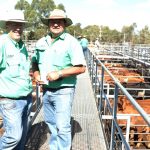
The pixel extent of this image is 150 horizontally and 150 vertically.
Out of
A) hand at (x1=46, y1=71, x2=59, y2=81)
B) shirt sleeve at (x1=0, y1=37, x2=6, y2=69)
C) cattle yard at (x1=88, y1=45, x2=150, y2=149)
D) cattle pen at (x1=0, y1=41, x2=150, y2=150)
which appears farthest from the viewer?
cattle yard at (x1=88, y1=45, x2=150, y2=149)

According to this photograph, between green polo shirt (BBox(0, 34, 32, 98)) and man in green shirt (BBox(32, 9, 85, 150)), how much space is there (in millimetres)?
334

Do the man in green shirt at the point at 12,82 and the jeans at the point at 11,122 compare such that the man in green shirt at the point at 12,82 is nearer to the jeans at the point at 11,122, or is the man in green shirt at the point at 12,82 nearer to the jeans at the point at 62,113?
the jeans at the point at 11,122

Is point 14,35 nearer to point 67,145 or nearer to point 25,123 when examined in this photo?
point 25,123

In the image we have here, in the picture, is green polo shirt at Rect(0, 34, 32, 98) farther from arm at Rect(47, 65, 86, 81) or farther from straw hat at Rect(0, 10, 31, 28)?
arm at Rect(47, 65, 86, 81)

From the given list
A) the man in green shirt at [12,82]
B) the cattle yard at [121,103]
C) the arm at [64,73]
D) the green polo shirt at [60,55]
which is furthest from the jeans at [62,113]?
the cattle yard at [121,103]

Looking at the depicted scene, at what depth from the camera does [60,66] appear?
412 cm

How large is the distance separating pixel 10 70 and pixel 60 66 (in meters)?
0.61

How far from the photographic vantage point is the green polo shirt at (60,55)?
4043 millimetres

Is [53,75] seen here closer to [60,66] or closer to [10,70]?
[60,66]

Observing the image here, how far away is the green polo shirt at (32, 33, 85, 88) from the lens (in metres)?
4.04

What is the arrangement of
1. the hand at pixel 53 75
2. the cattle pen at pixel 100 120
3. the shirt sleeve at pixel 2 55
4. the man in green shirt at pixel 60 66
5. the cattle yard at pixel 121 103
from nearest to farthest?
the shirt sleeve at pixel 2 55
the hand at pixel 53 75
the man in green shirt at pixel 60 66
the cattle pen at pixel 100 120
the cattle yard at pixel 121 103

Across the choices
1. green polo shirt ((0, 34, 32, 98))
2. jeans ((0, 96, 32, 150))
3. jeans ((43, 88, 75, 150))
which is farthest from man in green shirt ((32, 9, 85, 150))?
jeans ((0, 96, 32, 150))

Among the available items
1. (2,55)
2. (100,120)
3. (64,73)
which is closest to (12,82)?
(2,55)

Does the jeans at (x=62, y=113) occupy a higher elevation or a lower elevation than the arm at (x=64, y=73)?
lower
